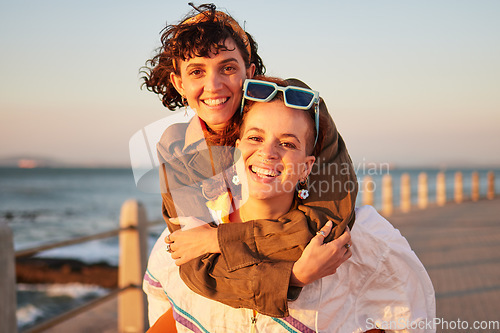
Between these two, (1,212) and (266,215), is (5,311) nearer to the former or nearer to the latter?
(266,215)

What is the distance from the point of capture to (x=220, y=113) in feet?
7.98

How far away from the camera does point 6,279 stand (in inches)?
133

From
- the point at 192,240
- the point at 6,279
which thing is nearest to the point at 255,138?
the point at 192,240

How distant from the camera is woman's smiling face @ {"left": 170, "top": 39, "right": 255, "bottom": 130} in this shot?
244 cm

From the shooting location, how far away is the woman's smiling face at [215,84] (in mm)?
2438

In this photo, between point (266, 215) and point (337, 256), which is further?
point (266, 215)

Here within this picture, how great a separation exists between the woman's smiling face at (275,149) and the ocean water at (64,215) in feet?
5.07

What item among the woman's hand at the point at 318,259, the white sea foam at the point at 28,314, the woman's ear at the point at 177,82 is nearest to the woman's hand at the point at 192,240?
the woman's hand at the point at 318,259

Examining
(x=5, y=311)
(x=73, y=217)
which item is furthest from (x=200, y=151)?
(x=73, y=217)

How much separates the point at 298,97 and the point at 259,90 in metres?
0.19

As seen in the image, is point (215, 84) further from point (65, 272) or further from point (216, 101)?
point (65, 272)

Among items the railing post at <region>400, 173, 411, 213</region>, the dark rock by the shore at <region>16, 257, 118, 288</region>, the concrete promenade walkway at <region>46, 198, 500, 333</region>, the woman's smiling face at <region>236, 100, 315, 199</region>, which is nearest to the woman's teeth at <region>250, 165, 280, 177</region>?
the woman's smiling face at <region>236, 100, 315, 199</region>

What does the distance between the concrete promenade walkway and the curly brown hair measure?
3.01m

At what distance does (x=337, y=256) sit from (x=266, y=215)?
1.37 feet
